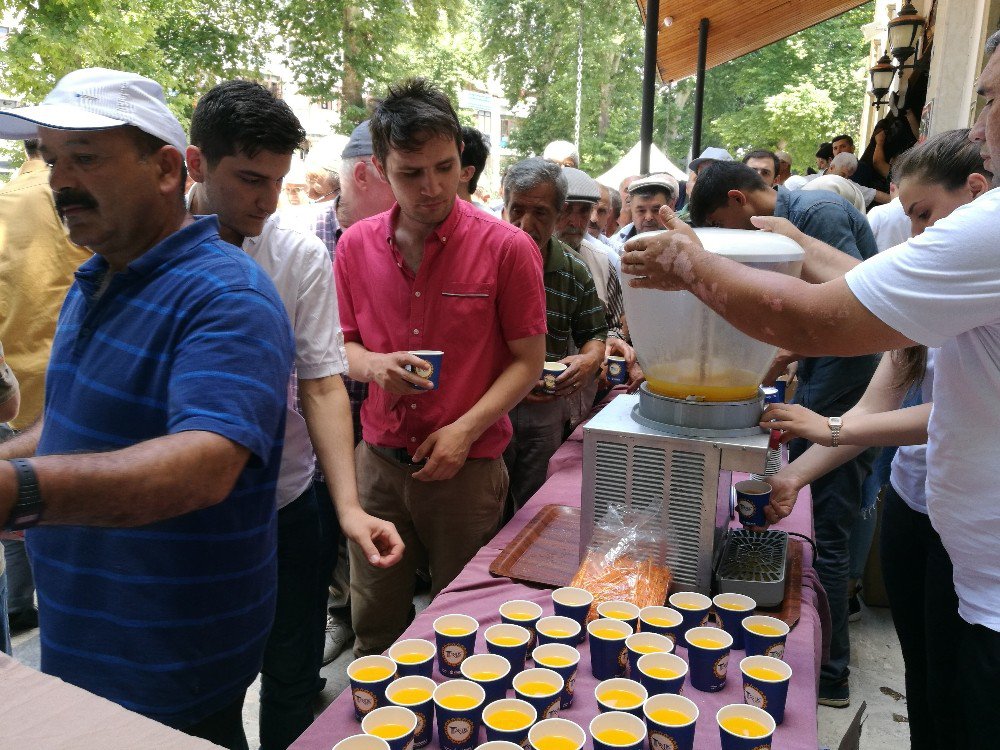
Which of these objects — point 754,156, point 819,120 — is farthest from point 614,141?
point 754,156

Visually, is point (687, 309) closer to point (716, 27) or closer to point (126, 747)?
point (126, 747)

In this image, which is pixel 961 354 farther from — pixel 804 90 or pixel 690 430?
pixel 804 90

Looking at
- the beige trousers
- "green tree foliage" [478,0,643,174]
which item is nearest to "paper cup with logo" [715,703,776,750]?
the beige trousers

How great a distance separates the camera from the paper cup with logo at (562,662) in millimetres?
1520

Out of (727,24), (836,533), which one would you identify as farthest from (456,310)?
(727,24)

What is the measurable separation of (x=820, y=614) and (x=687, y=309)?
993 millimetres

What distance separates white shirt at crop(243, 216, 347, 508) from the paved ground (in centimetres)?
140

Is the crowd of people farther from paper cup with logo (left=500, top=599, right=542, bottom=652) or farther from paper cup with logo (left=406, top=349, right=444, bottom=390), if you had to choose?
paper cup with logo (left=500, top=599, right=542, bottom=652)

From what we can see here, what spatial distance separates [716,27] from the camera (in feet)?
41.7

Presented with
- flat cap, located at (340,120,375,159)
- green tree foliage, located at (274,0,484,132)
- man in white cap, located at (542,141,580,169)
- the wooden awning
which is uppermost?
green tree foliage, located at (274,0,484,132)

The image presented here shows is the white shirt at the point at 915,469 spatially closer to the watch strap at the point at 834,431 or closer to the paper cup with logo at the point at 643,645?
the watch strap at the point at 834,431

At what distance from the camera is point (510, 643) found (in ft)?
5.35

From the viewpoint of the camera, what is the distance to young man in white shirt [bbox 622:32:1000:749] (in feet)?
4.42

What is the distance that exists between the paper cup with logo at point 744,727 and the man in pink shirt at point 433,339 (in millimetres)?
1262
